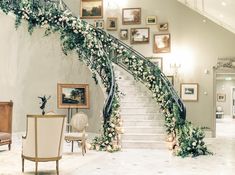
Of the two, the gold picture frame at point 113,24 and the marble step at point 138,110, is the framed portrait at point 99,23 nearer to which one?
the gold picture frame at point 113,24

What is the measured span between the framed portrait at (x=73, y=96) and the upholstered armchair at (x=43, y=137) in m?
5.78

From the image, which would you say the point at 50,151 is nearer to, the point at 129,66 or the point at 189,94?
the point at 129,66

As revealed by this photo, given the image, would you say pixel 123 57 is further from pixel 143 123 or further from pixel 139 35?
pixel 143 123

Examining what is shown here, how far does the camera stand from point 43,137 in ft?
20.7

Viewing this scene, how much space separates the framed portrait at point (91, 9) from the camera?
13688 mm

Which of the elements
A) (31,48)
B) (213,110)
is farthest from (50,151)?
(213,110)

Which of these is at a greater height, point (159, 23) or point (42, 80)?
point (159, 23)

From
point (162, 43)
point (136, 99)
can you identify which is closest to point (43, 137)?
point (136, 99)

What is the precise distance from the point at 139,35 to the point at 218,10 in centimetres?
289

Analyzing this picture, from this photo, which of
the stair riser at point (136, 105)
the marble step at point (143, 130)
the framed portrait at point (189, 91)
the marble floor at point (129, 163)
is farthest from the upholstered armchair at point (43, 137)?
the framed portrait at point (189, 91)

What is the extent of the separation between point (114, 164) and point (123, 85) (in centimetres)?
497

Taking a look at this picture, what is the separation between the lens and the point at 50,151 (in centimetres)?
640

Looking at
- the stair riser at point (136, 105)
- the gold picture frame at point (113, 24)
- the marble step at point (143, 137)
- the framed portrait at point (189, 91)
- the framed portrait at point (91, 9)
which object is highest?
the framed portrait at point (91, 9)

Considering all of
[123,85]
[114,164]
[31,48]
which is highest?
[31,48]
